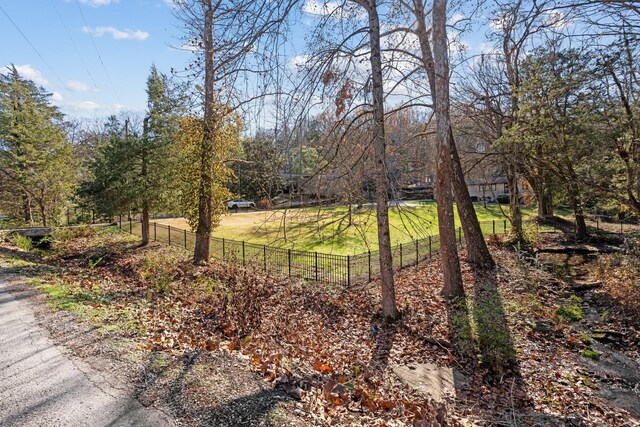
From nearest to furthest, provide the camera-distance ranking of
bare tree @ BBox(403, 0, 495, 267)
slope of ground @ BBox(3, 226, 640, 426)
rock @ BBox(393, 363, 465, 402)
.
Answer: slope of ground @ BBox(3, 226, 640, 426) < rock @ BBox(393, 363, 465, 402) < bare tree @ BBox(403, 0, 495, 267)

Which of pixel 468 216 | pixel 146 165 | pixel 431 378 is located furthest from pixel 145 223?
pixel 431 378

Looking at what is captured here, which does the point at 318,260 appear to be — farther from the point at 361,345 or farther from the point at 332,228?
the point at 361,345

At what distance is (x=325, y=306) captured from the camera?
8.95 meters

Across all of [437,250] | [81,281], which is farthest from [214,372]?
[437,250]

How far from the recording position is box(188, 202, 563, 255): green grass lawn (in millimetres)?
7039

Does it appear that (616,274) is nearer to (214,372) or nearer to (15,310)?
(214,372)

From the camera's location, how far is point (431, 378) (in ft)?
18.7

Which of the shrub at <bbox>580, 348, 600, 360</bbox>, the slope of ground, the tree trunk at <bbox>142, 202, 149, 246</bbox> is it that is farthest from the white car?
the shrub at <bbox>580, 348, 600, 360</bbox>

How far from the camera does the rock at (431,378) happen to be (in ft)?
17.1

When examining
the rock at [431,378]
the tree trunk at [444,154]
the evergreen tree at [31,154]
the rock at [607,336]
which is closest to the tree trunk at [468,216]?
the tree trunk at [444,154]

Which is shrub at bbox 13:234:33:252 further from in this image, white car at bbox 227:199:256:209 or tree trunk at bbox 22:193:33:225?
white car at bbox 227:199:256:209

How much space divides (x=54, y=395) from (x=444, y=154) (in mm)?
8254

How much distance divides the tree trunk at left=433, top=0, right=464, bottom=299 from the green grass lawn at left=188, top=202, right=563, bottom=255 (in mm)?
521

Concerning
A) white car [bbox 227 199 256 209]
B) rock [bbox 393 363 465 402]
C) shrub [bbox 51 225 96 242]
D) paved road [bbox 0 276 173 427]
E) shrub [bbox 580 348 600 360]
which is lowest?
shrub [bbox 580 348 600 360]
